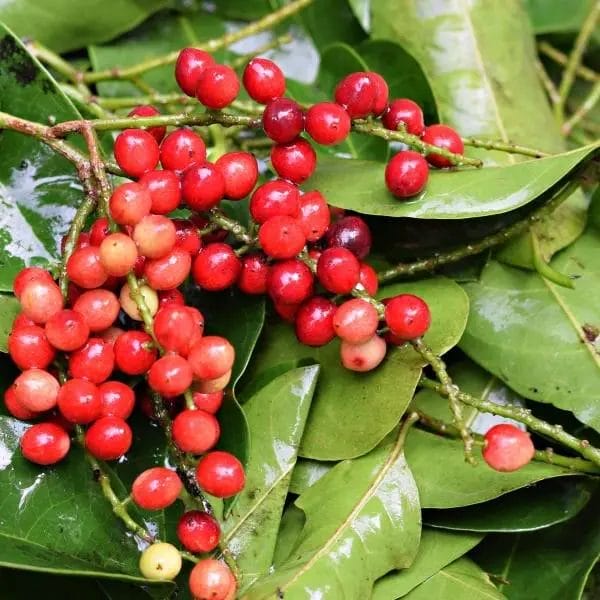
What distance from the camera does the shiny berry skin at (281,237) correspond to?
772 millimetres

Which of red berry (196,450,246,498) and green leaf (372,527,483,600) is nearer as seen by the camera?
red berry (196,450,246,498)

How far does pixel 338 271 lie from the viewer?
0.79 metres

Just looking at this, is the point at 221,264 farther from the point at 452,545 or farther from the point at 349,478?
the point at 452,545

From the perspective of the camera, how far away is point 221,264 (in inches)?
31.7

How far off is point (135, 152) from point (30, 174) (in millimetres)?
186

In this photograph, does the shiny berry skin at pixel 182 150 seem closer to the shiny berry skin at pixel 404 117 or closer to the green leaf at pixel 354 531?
the shiny berry skin at pixel 404 117

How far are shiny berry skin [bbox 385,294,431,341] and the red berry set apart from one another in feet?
0.65

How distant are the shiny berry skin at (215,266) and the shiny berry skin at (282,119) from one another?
121 mm

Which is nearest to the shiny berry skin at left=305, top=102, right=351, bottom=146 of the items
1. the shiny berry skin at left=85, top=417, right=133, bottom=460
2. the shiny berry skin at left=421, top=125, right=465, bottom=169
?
the shiny berry skin at left=421, top=125, right=465, bottom=169

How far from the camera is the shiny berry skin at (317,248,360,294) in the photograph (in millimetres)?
787

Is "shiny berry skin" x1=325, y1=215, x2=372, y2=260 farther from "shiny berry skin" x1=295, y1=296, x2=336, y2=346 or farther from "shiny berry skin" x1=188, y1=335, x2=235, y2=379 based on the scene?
"shiny berry skin" x1=188, y1=335, x2=235, y2=379

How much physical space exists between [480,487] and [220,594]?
0.29 metres

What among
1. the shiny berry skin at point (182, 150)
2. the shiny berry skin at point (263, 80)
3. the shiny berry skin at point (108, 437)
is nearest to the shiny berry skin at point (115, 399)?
the shiny berry skin at point (108, 437)

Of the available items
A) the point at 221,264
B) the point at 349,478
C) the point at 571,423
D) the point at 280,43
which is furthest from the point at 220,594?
the point at 280,43
